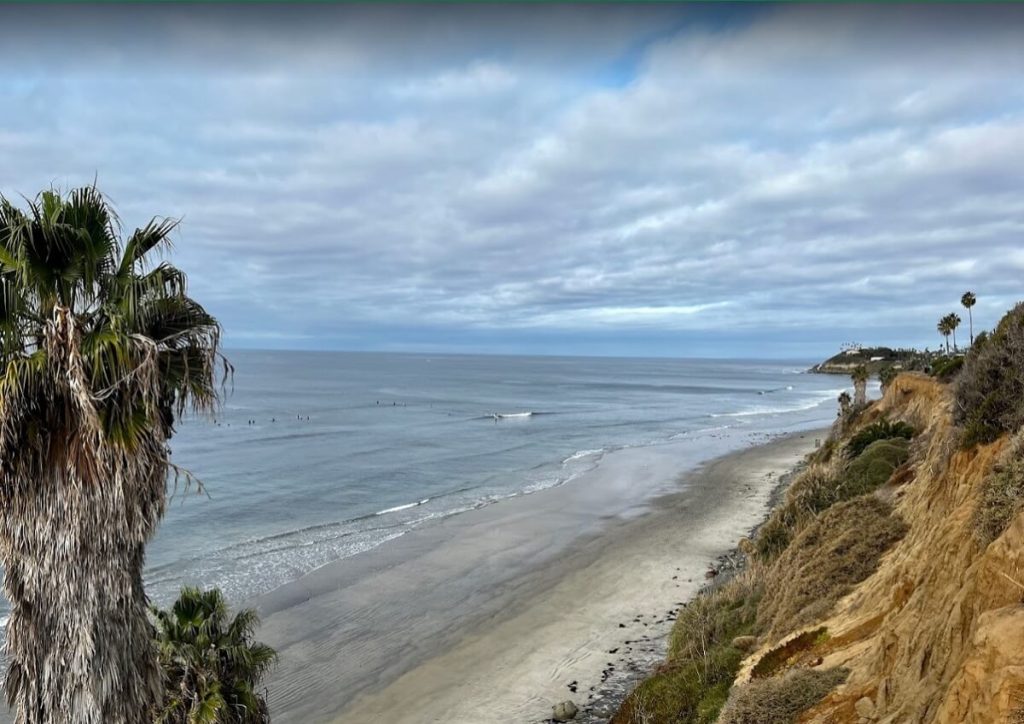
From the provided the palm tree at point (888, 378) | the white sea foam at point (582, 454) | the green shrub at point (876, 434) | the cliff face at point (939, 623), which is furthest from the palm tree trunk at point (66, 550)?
the white sea foam at point (582, 454)

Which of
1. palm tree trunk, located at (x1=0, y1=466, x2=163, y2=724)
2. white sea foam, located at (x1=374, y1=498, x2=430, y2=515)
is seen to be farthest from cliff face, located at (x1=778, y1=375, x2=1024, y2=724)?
white sea foam, located at (x1=374, y1=498, x2=430, y2=515)

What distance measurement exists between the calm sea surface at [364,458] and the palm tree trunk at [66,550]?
5.05 feet

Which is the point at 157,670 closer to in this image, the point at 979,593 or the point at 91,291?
the point at 91,291

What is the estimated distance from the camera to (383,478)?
152 feet

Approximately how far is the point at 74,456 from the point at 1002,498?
1206 cm

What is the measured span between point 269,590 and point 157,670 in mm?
17112

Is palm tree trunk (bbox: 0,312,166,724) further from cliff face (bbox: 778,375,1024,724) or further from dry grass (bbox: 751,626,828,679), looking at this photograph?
dry grass (bbox: 751,626,828,679)

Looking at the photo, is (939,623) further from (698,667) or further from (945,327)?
(945,327)

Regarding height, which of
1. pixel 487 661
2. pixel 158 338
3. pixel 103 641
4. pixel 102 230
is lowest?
pixel 487 661

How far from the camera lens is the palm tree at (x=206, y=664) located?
10.8 m

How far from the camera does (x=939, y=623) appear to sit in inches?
323

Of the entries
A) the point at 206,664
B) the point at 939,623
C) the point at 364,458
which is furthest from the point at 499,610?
the point at 364,458

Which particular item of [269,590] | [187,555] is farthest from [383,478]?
[269,590]

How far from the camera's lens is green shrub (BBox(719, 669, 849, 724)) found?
960 centimetres
